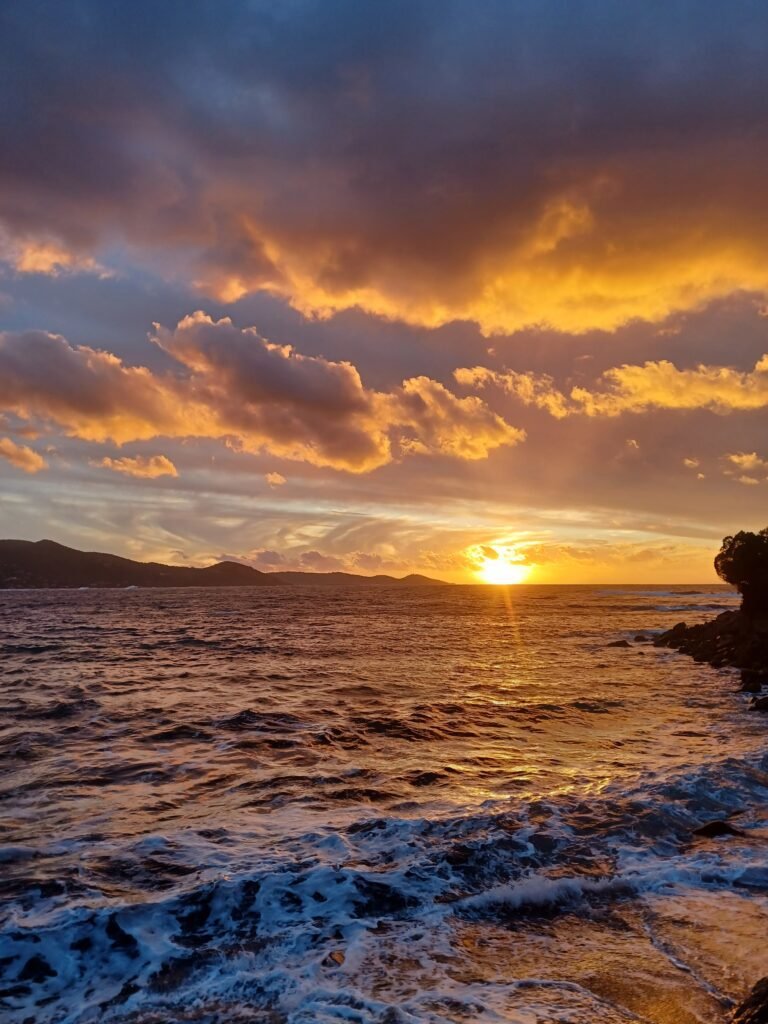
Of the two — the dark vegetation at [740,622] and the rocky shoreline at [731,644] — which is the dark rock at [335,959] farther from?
the dark vegetation at [740,622]

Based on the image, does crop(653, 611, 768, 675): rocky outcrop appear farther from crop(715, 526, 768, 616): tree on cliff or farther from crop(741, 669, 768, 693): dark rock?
crop(715, 526, 768, 616): tree on cliff

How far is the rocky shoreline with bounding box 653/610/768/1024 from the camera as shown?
3136 cm

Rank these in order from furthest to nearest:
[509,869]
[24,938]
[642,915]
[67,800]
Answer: [67,800], [509,869], [642,915], [24,938]

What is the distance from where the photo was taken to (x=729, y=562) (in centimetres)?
5075

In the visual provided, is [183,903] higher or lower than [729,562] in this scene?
lower

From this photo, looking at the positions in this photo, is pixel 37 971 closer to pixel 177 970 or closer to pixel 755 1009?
pixel 177 970

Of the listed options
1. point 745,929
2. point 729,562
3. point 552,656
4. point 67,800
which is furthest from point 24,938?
point 729,562

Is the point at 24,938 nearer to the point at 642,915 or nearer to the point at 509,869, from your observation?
the point at 509,869

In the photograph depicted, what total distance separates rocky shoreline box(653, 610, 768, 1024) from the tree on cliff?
1.32m

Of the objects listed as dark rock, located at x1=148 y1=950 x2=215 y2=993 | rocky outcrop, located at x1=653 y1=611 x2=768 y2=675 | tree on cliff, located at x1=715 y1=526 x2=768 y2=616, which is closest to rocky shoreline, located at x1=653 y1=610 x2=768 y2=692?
rocky outcrop, located at x1=653 y1=611 x2=768 y2=675

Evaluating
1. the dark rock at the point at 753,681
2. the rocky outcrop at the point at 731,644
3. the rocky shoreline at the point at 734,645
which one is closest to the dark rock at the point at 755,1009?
the rocky shoreline at the point at 734,645

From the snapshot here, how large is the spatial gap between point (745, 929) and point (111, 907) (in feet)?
29.7

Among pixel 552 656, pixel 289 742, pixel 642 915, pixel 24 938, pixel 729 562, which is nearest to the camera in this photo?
pixel 24 938

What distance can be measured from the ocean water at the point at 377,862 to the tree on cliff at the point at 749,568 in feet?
85.2
